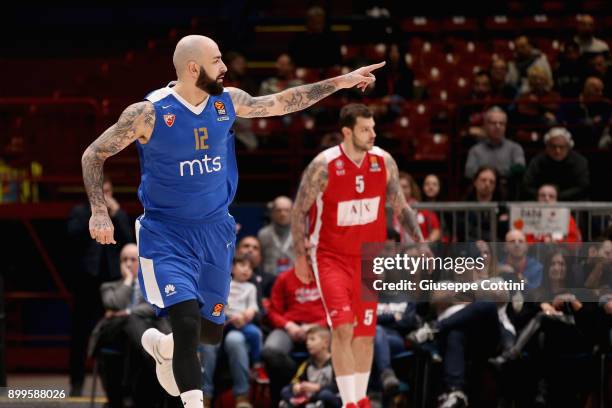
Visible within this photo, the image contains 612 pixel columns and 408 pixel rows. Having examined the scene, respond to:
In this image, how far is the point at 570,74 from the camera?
15281 mm

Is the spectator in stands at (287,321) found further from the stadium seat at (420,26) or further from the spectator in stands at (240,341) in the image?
the stadium seat at (420,26)

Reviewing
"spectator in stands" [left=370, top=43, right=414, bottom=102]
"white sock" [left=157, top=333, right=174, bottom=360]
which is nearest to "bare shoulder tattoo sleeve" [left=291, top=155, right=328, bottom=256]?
"white sock" [left=157, top=333, right=174, bottom=360]

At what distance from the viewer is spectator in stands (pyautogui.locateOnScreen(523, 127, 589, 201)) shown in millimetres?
13094

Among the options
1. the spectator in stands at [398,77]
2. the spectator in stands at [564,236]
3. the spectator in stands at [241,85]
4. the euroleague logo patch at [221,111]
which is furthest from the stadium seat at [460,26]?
the euroleague logo patch at [221,111]

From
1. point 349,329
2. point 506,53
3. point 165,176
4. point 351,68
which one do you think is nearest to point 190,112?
point 165,176

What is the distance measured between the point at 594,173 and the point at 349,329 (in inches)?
213

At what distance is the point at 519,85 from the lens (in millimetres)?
15781

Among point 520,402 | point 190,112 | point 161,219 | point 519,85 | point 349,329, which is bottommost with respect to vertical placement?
point 520,402

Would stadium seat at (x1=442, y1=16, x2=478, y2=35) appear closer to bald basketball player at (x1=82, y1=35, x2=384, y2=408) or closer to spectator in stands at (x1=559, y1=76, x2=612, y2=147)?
spectator in stands at (x1=559, y1=76, x2=612, y2=147)

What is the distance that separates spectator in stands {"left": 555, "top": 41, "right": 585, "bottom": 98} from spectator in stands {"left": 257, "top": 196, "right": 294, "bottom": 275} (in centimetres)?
444

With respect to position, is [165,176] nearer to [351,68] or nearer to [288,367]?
[288,367]

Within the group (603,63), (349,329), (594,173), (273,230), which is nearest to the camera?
(349,329)

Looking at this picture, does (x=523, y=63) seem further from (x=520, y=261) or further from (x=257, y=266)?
(x=257, y=266)

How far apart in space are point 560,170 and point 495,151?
0.98 meters
